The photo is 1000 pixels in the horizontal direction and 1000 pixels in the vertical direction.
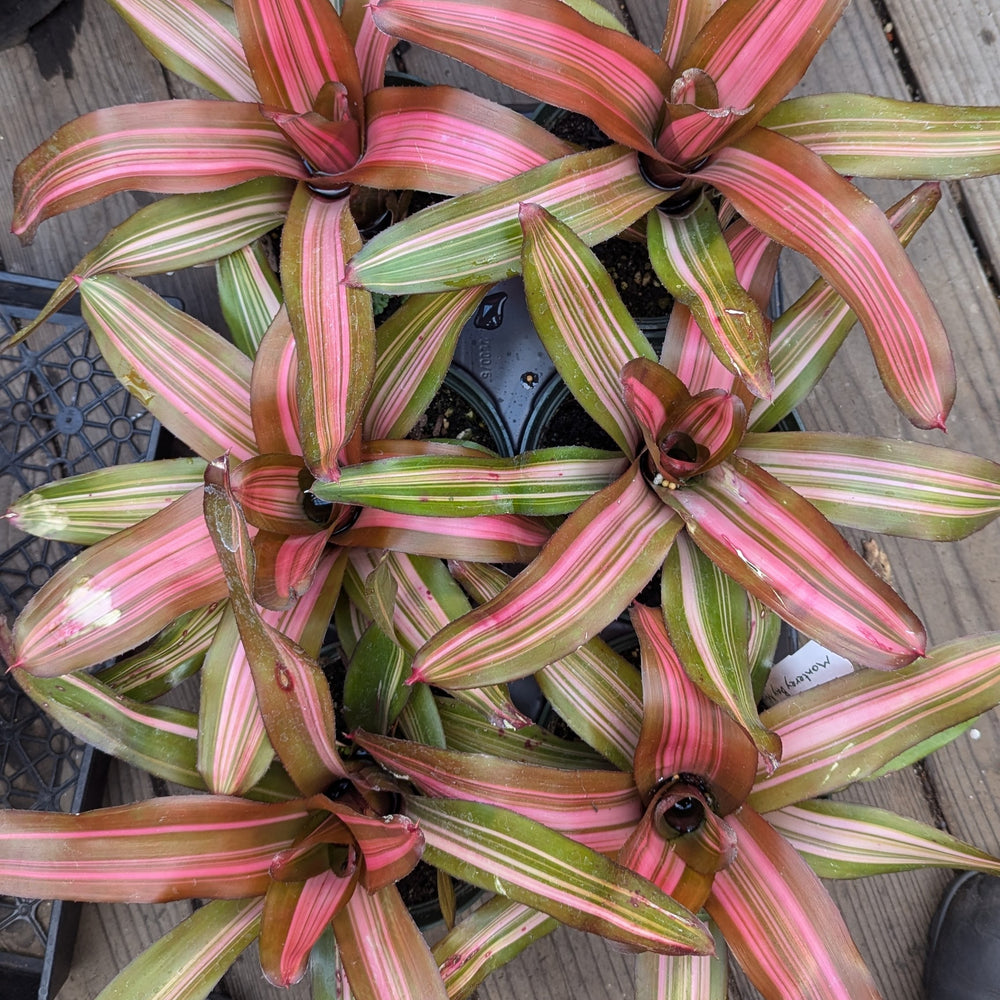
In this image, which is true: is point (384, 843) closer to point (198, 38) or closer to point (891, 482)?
point (891, 482)

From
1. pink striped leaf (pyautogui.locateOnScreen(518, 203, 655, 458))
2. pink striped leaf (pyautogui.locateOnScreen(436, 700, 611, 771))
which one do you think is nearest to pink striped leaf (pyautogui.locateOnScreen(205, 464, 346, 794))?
pink striped leaf (pyautogui.locateOnScreen(436, 700, 611, 771))

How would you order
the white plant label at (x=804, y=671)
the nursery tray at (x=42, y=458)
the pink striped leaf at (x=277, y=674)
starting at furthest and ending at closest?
the nursery tray at (x=42, y=458), the white plant label at (x=804, y=671), the pink striped leaf at (x=277, y=674)

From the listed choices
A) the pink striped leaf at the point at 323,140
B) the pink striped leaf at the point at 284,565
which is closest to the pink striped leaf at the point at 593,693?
the pink striped leaf at the point at 284,565

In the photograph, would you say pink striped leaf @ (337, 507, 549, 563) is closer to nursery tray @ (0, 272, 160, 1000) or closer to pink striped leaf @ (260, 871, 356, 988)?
pink striped leaf @ (260, 871, 356, 988)

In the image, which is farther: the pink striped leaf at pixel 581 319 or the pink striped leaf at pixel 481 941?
the pink striped leaf at pixel 481 941

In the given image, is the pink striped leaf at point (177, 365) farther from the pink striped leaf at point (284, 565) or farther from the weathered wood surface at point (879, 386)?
the weathered wood surface at point (879, 386)

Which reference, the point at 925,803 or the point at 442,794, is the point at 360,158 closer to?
the point at 442,794

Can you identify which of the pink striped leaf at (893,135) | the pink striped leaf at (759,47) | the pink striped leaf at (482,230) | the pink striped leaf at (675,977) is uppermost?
the pink striped leaf at (759,47)

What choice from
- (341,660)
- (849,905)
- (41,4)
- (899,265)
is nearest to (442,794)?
(341,660)
